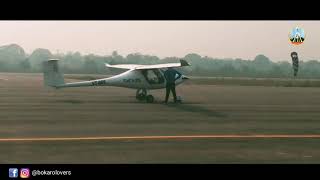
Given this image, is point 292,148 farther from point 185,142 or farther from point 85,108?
point 85,108

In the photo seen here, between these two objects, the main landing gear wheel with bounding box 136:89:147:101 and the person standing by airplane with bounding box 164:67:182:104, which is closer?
the person standing by airplane with bounding box 164:67:182:104

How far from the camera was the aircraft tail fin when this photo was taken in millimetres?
23719

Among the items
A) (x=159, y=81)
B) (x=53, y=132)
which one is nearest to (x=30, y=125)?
(x=53, y=132)

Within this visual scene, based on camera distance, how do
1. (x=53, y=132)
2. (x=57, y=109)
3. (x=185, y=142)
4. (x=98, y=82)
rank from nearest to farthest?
1. (x=185, y=142)
2. (x=53, y=132)
3. (x=57, y=109)
4. (x=98, y=82)

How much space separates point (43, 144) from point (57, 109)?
28.3 feet

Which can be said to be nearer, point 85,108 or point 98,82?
point 85,108

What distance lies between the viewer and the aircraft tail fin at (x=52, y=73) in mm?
23719

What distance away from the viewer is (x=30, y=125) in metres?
14.4
